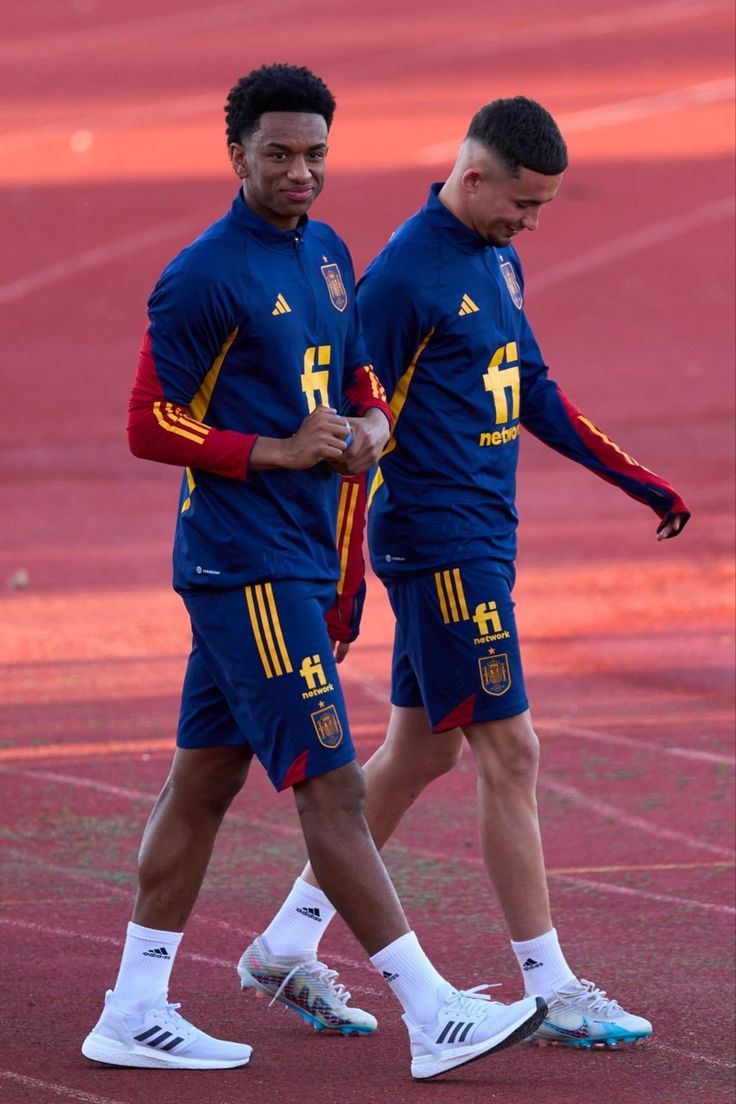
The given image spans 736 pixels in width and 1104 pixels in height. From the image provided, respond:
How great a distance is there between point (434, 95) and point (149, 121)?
319 cm

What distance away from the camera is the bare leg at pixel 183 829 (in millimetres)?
4301

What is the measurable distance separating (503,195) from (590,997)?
6.19 feet

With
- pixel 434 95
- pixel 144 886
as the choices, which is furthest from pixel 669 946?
pixel 434 95

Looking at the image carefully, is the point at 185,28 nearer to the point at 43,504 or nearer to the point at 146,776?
the point at 43,504

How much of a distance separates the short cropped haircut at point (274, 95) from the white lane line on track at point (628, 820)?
3000mm

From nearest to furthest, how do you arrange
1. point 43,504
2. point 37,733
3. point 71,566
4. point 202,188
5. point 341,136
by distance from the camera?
point 37,733 → point 71,566 → point 43,504 → point 202,188 → point 341,136

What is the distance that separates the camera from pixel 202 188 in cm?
1912

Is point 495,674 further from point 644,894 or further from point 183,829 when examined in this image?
point 644,894

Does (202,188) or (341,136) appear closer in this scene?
(202,188)

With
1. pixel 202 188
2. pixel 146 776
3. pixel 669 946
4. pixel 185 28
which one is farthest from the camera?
pixel 185 28

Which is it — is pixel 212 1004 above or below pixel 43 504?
below

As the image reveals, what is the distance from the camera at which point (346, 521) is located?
4480 millimetres

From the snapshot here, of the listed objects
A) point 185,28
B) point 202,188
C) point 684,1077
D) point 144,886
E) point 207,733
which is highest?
point 185,28

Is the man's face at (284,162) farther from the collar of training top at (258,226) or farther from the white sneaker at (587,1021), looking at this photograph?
the white sneaker at (587,1021)
